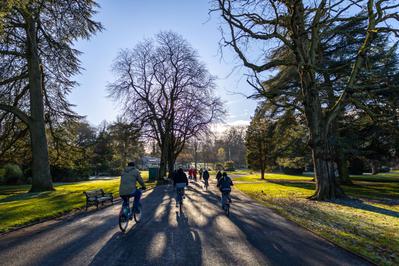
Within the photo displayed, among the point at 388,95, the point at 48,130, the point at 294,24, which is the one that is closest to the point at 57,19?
the point at 48,130

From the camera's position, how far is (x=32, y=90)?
66.5 feet

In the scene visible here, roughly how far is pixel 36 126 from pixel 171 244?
18.2 m

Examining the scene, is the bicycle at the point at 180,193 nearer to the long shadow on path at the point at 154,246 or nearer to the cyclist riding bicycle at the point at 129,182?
the long shadow on path at the point at 154,246

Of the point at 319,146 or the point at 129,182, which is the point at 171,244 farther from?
the point at 319,146

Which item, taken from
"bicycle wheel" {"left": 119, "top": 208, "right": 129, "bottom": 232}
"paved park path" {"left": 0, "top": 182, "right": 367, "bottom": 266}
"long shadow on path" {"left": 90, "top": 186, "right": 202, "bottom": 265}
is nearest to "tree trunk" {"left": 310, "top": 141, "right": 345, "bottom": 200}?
"paved park path" {"left": 0, "top": 182, "right": 367, "bottom": 266}

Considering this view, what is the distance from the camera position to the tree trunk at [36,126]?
19922 mm

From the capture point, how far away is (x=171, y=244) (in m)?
6.31

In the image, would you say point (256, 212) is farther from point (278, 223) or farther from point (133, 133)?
point (133, 133)

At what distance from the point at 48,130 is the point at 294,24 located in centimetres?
2217

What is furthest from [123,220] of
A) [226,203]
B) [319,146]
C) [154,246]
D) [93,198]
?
[319,146]

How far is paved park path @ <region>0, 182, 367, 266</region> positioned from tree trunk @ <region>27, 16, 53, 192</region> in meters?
12.6

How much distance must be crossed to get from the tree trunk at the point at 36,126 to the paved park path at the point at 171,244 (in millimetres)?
12572

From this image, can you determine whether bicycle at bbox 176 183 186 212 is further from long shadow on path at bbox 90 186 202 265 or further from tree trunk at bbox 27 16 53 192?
tree trunk at bbox 27 16 53 192

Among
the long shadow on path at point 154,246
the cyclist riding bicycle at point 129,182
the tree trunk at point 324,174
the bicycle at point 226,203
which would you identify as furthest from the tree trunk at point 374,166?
the cyclist riding bicycle at point 129,182
